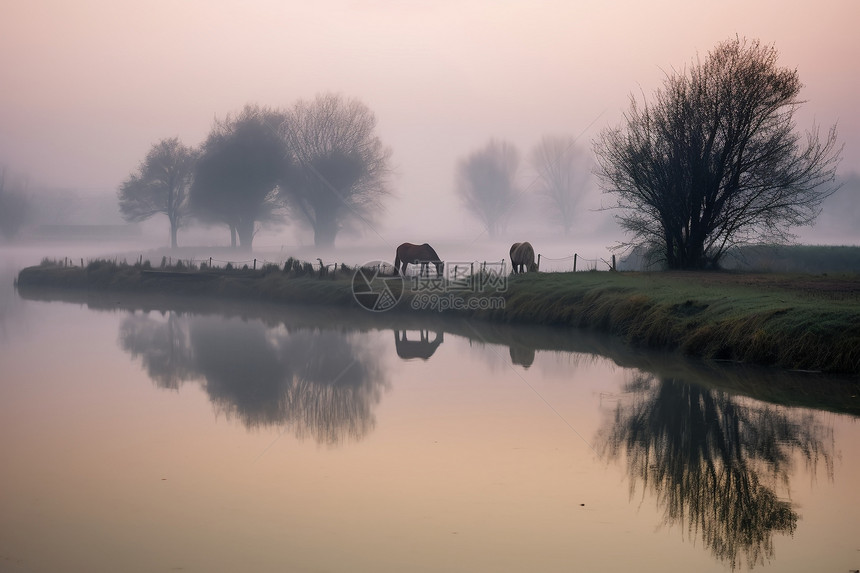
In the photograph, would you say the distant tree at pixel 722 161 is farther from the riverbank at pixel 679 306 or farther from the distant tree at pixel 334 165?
the distant tree at pixel 334 165

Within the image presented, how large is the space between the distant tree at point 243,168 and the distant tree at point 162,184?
19.1 feet

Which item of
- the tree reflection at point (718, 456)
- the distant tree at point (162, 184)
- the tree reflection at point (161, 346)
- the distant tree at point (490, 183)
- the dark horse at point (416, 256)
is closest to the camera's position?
the tree reflection at point (718, 456)

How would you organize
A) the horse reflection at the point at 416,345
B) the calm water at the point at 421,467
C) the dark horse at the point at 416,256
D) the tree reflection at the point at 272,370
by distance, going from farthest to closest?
the dark horse at the point at 416,256 → the horse reflection at the point at 416,345 → the tree reflection at the point at 272,370 → the calm water at the point at 421,467

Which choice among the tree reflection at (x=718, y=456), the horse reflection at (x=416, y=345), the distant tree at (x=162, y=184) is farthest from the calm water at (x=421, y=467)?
the distant tree at (x=162, y=184)

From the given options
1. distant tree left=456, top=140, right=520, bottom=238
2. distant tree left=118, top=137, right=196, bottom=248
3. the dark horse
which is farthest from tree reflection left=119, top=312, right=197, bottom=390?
distant tree left=456, top=140, right=520, bottom=238

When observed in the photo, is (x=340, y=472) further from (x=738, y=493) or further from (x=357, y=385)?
(x=357, y=385)

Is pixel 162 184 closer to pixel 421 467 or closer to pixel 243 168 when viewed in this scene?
pixel 243 168

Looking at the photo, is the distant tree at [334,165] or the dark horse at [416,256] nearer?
the dark horse at [416,256]

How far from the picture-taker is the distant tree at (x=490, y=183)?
3216 inches

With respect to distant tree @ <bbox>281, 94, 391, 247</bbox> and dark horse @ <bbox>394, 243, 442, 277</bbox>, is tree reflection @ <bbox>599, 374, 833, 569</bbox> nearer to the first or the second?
dark horse @ <bbox>394, 243, 442, 277</bbox>

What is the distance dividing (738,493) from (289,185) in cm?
4702

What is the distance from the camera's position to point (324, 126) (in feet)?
170

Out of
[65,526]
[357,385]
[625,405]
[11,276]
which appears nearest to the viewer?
[65,526]

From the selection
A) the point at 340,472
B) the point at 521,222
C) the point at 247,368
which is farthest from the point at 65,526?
the point at 521,222
